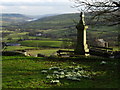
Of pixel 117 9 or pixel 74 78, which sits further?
pixel 117 9

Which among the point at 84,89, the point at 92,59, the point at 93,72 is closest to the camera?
the point at 84,89

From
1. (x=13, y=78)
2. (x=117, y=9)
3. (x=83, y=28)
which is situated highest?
(x=117, y=9)

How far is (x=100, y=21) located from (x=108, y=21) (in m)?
0.62

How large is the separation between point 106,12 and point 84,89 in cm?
704

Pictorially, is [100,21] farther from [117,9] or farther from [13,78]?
[13,78]

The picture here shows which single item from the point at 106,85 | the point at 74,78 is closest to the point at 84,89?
the point at 106,85

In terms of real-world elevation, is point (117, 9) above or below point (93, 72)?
above

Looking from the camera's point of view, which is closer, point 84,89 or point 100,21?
point 84,89

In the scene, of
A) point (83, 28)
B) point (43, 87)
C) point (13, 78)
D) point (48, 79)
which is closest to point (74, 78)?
point (48, 79)

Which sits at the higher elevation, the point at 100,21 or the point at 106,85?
the point at 100,21

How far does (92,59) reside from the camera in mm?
15797

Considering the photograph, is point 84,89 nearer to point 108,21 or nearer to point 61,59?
point 108,21

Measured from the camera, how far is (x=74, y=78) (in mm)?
9703

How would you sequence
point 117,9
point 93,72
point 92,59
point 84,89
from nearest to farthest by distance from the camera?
point 84,89
point 93,72
point 117,9
point 92,59
